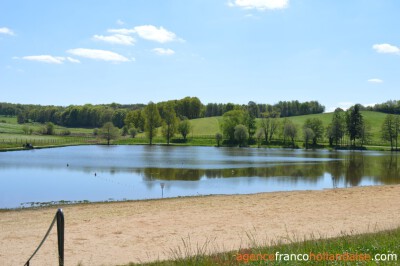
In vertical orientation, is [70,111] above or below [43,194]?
above

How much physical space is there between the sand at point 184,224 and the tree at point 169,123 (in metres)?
95.1

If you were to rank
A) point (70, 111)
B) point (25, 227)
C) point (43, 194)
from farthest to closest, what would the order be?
point (70, 111) → point (43, 194) → point (25, 227)

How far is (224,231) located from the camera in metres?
15.4

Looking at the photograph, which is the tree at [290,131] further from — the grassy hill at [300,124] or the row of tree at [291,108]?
the row of tree at [291,108]

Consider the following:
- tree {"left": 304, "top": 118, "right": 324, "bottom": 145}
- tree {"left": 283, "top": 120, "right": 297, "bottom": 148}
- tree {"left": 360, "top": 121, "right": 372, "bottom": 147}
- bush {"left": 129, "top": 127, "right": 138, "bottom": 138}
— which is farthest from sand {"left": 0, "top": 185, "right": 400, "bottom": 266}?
bush {"left": 129, "top": 127, "right": 138, "bottom": 138}

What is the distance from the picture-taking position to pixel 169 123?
121 meters

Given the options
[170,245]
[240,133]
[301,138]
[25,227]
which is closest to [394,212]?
Answer: [170,245]

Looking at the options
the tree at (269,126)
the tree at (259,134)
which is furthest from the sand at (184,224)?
the tree at (269,126)

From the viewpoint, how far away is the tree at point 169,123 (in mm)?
120500

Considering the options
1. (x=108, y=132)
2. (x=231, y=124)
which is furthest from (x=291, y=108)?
(x=108, y=132)

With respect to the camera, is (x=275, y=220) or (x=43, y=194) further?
(x=43, y=194)

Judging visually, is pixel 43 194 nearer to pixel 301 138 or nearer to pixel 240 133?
pixel 240 133

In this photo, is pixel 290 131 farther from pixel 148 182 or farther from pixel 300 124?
pixel 148 182

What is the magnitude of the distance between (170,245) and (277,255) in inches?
245
